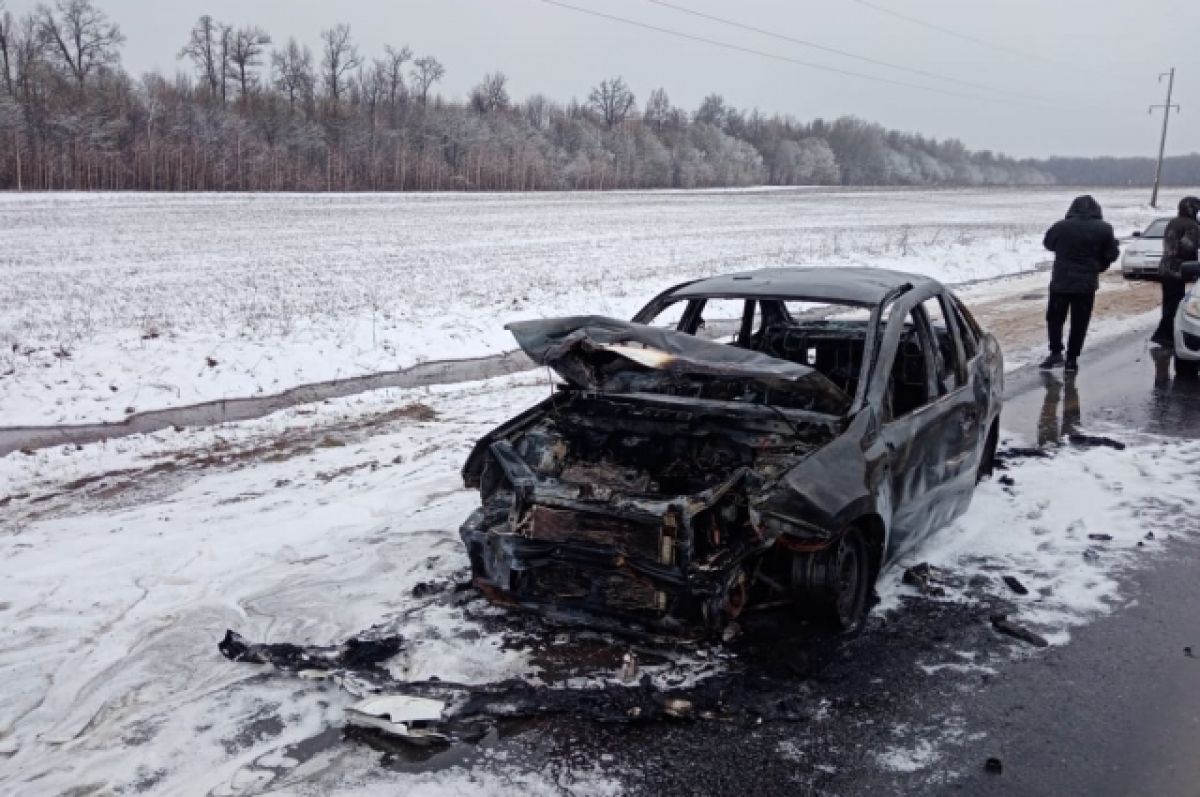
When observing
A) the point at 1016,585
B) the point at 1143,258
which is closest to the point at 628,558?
the point at 1016,585

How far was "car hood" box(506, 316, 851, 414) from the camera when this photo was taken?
4883mm

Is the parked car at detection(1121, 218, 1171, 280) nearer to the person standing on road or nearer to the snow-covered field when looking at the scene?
the snow-covered field

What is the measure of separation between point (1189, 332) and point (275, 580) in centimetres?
1001

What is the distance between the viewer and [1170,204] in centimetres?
6931

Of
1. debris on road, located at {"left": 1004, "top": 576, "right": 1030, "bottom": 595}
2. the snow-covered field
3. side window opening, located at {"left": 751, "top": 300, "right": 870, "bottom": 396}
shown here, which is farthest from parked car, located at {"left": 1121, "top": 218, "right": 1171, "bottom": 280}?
debris on road, located at {"left": 1004, "top": 576, "right": 1030, "bottom": 595}

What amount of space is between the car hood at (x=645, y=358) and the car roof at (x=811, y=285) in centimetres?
61

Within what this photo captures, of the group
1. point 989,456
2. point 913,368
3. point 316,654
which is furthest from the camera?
point 989,456

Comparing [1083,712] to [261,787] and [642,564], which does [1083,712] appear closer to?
[642,564]

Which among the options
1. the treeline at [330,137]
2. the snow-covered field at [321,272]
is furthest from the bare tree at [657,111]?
the snow-covered field at [321,272]

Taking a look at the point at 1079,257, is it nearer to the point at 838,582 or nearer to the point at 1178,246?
the point at 1178,246

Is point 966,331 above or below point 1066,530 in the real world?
above

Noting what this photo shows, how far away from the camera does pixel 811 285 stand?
5809 mm

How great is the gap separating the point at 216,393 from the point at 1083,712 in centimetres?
901

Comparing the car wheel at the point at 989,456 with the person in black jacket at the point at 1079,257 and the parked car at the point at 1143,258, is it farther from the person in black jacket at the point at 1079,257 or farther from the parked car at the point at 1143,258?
the parked car at the point at 1143,258
